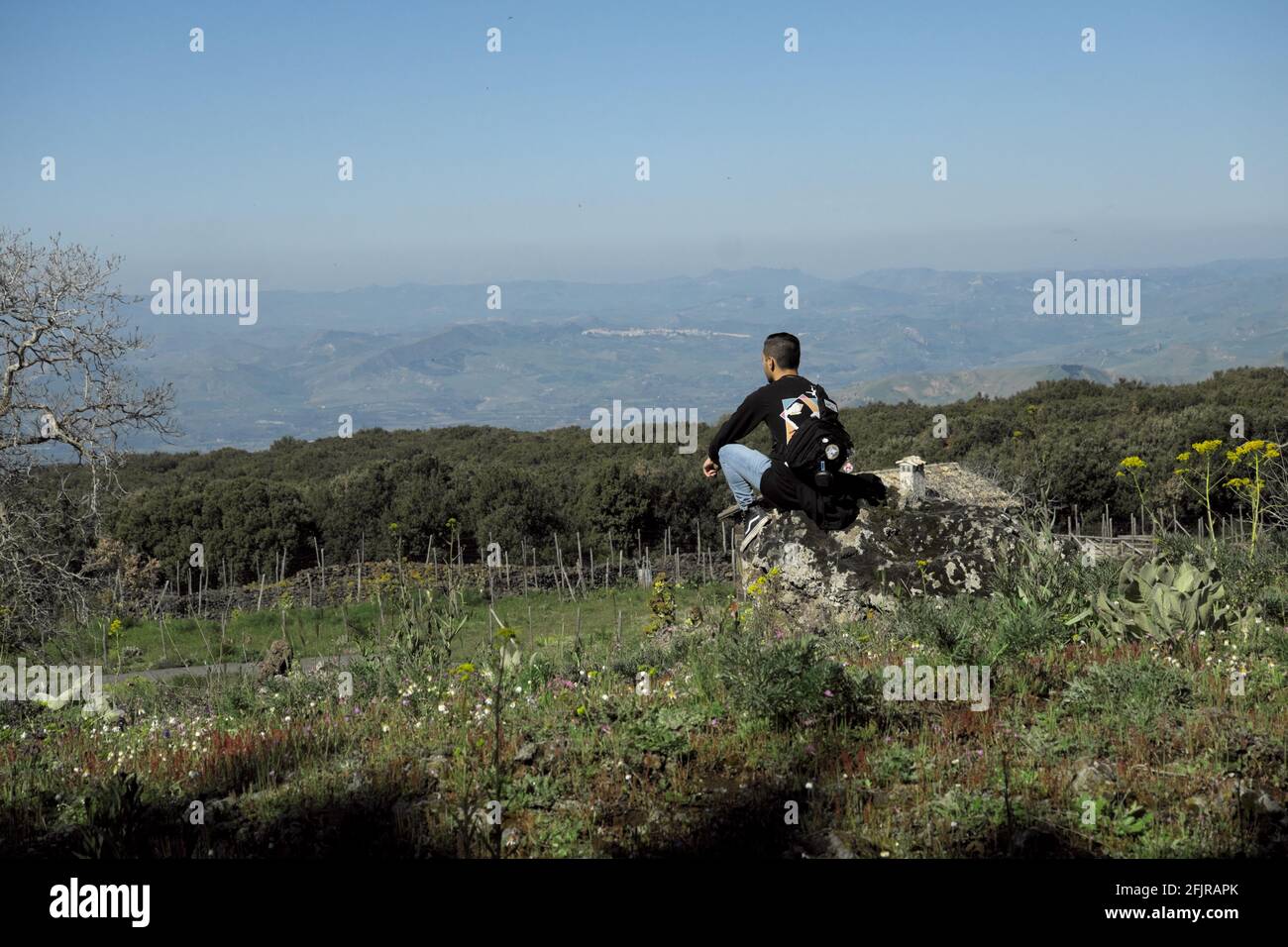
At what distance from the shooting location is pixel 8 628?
37.8 feet

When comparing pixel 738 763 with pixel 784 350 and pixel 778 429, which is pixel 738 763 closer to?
pixel 778 429

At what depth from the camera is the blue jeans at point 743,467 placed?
8.35 m

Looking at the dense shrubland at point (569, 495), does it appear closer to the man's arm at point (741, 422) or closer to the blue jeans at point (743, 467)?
the blue jeans at point (743, 467)

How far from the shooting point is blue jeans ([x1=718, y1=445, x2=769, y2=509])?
8.35 meters

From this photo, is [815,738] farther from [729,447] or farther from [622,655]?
[729,447]

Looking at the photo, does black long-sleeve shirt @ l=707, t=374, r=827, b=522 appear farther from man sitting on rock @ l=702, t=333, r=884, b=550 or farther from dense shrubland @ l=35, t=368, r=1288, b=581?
dense shrubland @ l=35, t=368, r=1288, b=581

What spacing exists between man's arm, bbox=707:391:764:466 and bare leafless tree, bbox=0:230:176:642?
901 centimetres

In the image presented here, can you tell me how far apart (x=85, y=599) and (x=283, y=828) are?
10.3 meters

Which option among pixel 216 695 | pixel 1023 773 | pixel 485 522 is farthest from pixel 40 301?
pixel 485 522

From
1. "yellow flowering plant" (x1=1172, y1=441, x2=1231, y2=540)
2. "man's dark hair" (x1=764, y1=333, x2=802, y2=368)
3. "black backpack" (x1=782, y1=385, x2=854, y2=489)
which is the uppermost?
"man's dark hair" (x1=764, y1=333, x2=802, y2=368)

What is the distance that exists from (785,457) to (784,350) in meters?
0.85

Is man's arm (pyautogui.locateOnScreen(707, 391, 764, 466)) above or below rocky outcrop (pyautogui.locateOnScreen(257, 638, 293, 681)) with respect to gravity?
above

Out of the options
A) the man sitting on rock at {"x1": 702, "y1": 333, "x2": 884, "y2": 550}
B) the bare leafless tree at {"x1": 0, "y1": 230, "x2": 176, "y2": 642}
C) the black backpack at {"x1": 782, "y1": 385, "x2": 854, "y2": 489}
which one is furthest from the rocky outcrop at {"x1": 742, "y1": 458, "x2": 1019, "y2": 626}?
the bare leafless tree at {"x1": 0, "y1": 230, "x2": 176, "y2": 642}

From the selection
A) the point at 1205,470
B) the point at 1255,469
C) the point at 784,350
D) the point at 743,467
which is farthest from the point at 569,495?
the point at 1255,469
